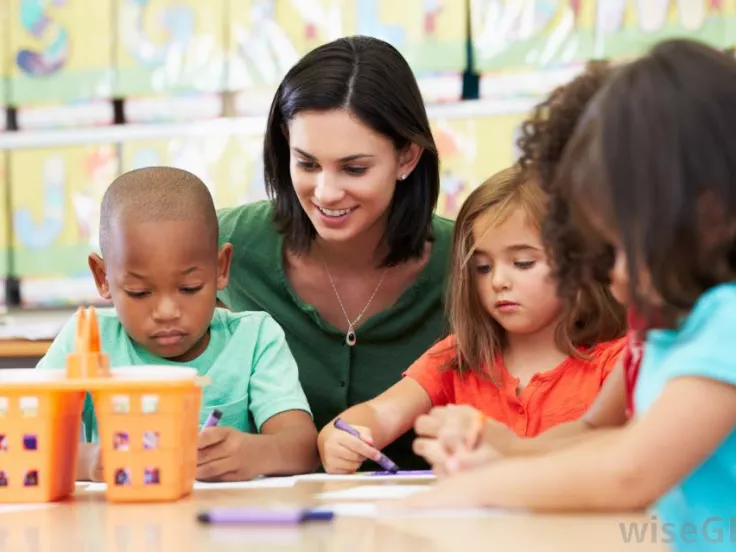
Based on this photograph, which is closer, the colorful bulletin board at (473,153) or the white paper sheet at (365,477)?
the white paper sheet at (365,477)

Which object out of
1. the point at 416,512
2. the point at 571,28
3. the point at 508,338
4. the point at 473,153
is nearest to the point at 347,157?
the point at 508,338

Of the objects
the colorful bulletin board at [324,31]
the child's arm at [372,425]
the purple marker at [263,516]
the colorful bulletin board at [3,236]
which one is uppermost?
the colorful bulletin board at [324,31]

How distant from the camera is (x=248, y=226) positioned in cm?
204

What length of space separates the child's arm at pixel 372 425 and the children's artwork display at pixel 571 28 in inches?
62.1

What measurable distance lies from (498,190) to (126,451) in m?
0.80

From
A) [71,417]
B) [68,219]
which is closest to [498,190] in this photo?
[71,417]

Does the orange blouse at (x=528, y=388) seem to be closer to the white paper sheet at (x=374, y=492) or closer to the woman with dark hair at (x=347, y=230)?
the woman with dark hair at (x=347, y=230)

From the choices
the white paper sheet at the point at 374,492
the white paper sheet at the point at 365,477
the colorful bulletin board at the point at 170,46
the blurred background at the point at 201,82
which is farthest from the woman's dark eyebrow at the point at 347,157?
the colorful bulletin board at the point at 170,46

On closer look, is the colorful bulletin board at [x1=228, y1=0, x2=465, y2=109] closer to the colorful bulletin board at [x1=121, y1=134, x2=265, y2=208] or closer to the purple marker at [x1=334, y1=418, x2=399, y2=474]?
the colorful bulletin board at [x1=121, y1=134, x2=265, y2=208]

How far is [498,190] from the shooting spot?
1.67 m

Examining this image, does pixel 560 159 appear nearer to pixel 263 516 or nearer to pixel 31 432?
pixel 263 516

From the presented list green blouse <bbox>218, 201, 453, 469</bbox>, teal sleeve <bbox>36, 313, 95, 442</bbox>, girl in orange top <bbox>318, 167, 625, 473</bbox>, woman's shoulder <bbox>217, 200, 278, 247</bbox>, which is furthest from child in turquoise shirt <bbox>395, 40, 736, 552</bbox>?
woman's shoulder <bbox>217, 200, 278, 247</bbox>

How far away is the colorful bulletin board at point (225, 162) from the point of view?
3.17 m

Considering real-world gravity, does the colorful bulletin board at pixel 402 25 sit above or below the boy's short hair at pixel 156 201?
above
